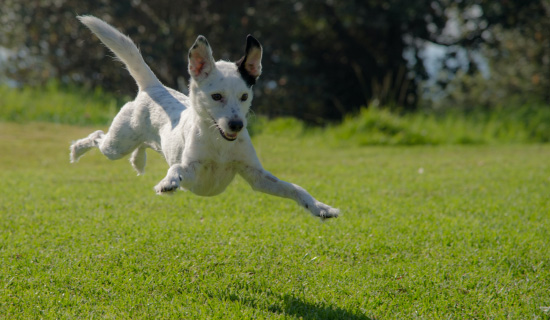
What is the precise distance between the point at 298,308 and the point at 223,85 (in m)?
1.74

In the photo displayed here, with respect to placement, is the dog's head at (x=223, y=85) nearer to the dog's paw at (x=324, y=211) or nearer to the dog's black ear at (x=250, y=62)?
the dog's black ear at (x=250, y=62)

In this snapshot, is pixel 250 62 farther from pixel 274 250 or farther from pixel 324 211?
pixel 274 250

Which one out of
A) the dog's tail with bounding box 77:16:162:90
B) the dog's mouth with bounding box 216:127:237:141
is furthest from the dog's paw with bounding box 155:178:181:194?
the dog's tail with bounding box 77:16:162:90

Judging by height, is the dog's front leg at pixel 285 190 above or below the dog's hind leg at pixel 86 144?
above

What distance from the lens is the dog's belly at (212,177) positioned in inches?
177

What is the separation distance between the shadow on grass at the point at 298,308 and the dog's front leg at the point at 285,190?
→ 27.4 inches

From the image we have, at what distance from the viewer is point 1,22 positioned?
1605 cm

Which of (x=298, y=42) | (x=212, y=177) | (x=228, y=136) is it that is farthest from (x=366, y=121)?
(x=228, y=136)

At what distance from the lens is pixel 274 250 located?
529 centimetres

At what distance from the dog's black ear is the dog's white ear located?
9.1 inches

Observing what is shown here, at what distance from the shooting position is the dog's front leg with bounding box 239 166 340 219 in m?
4.06

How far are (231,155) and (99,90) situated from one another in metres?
12.7

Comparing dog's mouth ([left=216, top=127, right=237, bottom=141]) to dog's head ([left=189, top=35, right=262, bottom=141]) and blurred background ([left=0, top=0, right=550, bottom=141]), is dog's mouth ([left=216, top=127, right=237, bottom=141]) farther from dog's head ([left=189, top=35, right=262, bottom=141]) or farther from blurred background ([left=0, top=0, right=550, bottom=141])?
blurred background ([left=0, top=0, right=550, bottom=141])

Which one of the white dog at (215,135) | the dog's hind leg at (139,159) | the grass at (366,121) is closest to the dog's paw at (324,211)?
the white dog at (215,135)
